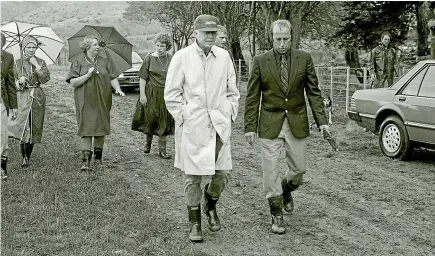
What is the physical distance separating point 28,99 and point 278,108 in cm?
464

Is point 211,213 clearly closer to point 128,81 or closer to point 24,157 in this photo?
point 24,157

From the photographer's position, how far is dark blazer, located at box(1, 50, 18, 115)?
8031 millimetres

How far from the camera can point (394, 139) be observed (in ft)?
33.3

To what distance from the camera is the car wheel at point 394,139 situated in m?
9.92

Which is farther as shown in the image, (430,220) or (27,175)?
(27,175)

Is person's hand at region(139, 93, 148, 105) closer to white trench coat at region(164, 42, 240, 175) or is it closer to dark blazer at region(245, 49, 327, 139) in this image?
dark blazer at region(245, 49, 327, 139)

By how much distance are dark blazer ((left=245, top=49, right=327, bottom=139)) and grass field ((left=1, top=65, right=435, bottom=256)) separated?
999 millimetres

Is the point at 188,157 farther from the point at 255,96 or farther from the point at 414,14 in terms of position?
the point at 414,14

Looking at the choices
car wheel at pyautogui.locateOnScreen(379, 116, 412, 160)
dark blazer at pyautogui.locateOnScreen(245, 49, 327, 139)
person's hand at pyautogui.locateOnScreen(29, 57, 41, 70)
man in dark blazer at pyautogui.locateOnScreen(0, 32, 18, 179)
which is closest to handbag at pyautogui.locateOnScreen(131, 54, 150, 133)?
person's hand at pyautogui.locateOnScreen(29, 57, 41, 70)

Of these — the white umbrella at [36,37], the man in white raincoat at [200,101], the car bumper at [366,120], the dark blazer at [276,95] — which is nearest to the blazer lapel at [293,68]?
the dark blazer at [276,95]

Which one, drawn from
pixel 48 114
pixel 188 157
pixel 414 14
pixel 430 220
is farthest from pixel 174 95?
pixel 414 14

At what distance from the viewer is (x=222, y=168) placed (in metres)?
5.81

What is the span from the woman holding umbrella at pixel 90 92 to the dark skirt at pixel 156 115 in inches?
51.6

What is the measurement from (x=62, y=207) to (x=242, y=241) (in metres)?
2.14
